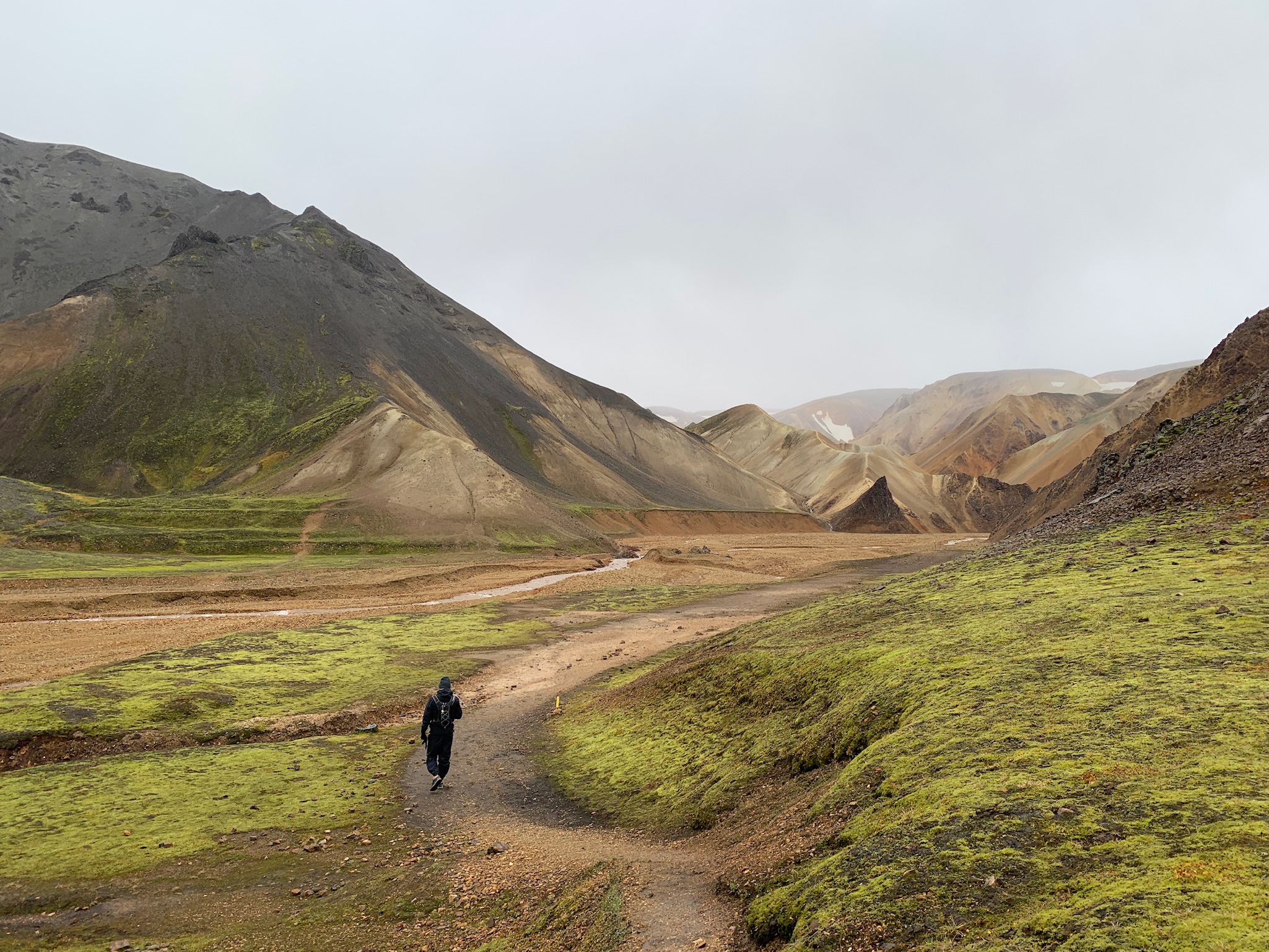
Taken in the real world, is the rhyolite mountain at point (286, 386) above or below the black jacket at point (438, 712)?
above

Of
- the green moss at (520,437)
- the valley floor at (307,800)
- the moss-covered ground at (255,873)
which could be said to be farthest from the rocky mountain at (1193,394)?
the green moss at (520,437)

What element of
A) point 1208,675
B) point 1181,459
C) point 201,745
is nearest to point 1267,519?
point 1181,459

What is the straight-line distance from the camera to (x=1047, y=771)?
8219mm

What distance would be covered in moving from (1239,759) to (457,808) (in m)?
13.5

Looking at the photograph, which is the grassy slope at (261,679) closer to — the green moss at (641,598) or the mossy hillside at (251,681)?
the mossy hillside at (251,681)

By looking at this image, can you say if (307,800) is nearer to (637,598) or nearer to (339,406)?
(637,598)

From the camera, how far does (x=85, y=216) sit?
173 m

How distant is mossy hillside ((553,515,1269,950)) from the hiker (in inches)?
113

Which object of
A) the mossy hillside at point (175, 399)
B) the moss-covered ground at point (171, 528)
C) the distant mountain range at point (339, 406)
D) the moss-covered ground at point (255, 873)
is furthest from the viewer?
the mossy hillside at point (175, 399)

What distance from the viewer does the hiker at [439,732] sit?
16.5 m

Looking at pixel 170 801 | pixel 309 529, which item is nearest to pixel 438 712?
pixel 170 801

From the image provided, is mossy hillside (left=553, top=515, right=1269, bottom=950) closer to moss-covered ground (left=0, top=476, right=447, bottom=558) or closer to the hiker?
the hiker

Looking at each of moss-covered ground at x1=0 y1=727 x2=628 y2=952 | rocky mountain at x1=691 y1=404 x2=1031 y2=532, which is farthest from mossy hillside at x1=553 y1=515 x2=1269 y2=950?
rocky mountain at x1=691 y1=404 x2=1031 y2=532

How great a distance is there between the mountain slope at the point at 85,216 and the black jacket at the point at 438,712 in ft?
584
